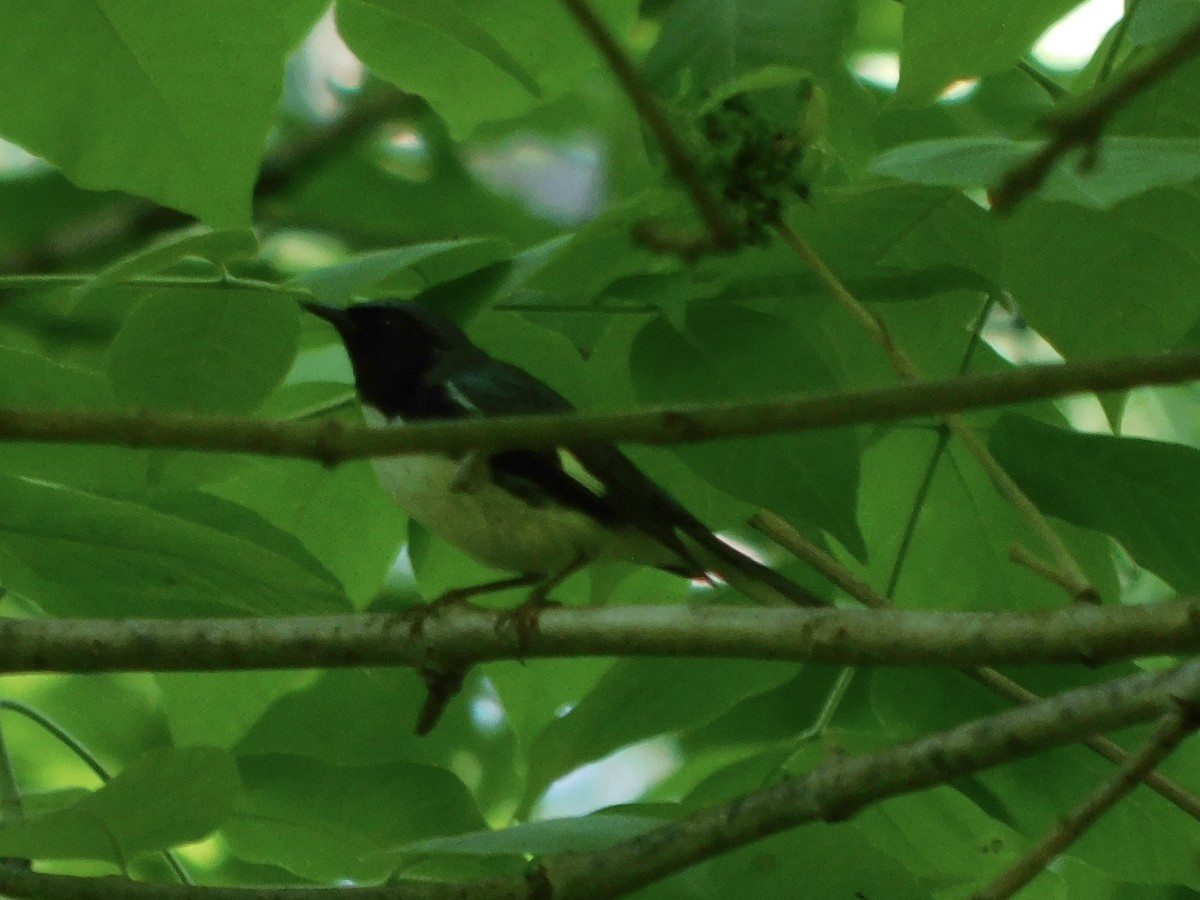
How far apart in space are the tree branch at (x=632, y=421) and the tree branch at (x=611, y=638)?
57cm

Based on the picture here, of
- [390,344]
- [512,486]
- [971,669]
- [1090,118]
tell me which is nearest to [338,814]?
[971,669]

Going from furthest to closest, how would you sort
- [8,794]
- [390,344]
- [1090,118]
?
1. [390,344]
2. [8,794]
3. [1090,118]

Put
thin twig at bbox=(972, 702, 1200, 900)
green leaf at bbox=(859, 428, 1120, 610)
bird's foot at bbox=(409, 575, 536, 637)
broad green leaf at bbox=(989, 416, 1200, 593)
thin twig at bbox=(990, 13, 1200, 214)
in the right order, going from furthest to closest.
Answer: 1. bird's foot at bbox=(409, 575, 536, 637)
2. green leaf at bbox=(859, 428, 1120, 610)
3. broad green leaf at bbox=(989, 416, 1200, 593)
4. thin twig at bbox=(972, 702, 1200, 900)
5. thin twig at bbox=(990, 13, 1200, 214)

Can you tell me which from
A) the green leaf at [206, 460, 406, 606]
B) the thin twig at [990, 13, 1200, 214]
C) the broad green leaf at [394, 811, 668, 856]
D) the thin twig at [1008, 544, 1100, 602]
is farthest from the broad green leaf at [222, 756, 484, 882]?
the thin twig at [990, 13, 1200, 214]

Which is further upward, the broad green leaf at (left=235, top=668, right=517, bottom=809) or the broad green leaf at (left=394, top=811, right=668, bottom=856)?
the broad green leaf at (left=235, top=668, right=517, bottom=809)

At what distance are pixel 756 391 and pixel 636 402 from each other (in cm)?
18

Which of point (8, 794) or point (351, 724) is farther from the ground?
point (351, 724)

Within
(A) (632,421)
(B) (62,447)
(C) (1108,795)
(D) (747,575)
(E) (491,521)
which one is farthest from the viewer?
(E) (491,521)

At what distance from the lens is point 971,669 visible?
7.57 ft

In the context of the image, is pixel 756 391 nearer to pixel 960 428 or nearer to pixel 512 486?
pixel 960 428

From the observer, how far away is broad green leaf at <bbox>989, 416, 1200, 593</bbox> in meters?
2.22

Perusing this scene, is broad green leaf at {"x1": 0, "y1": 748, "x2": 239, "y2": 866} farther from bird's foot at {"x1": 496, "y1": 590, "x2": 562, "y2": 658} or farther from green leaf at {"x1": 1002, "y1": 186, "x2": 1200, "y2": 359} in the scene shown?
green leaf at {"x1": 1002, "y1": 186, "x2": 1200, "y2": 359}

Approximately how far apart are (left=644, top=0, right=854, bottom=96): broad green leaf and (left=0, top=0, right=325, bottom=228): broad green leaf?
1.54ft

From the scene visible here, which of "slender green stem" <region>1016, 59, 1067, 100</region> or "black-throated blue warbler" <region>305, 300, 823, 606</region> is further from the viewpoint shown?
"black-throated blue warbler" <region>305, 300, 823, 606</region>
